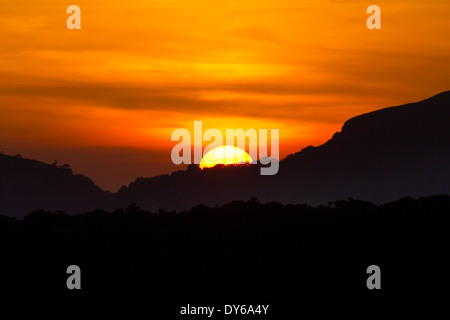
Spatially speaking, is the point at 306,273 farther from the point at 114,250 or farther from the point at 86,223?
the point at 86,223

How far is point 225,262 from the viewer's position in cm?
2833

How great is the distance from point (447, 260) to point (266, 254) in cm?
656

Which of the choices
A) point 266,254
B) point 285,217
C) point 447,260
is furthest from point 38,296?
point 447,260

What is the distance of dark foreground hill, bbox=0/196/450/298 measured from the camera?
88.6 feet

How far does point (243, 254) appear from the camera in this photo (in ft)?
93.9

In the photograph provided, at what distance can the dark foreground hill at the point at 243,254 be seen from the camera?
27.0 m

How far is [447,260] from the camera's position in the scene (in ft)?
90.6

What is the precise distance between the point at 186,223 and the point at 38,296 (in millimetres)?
6975
